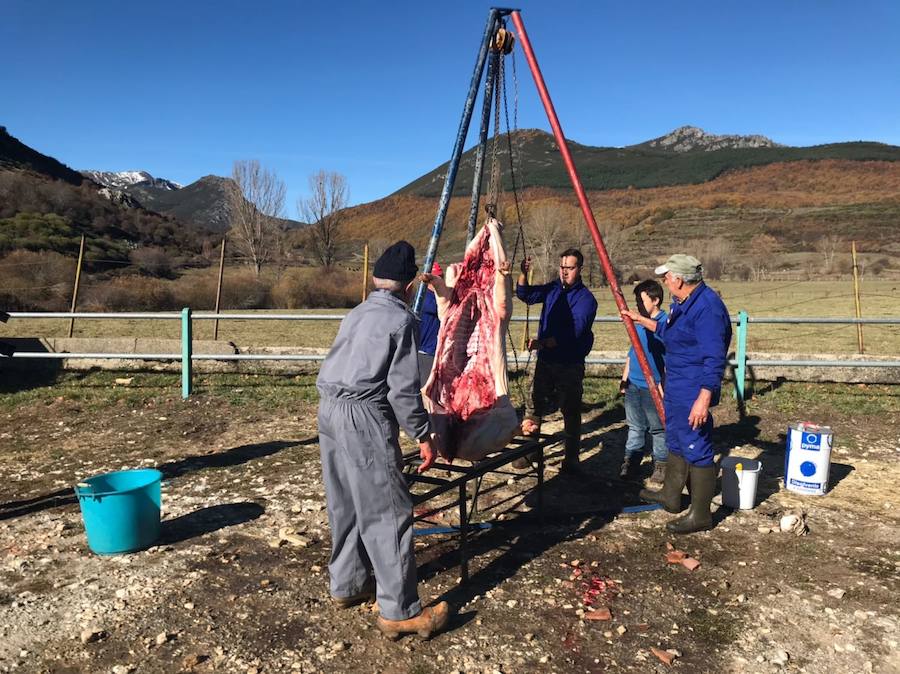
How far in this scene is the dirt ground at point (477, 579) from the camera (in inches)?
138

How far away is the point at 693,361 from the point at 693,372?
0.08 metres

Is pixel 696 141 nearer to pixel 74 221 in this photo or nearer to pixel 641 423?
pixel 74 221

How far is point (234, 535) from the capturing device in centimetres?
497

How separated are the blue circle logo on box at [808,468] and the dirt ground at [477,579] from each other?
0.22 m

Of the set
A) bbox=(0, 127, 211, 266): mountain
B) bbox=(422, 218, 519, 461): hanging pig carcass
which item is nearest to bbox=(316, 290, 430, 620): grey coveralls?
bbox=(422, 218, 519, 461): hanging pig carcass

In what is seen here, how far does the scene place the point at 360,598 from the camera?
12.9 ft

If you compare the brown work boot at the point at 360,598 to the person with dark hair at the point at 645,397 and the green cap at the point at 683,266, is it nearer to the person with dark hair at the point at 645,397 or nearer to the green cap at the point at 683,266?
the green cap at the point at 683,266

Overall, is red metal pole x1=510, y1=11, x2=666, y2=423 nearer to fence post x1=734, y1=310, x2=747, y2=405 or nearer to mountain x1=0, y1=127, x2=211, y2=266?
fence post x1=734, y1=310, x2=747, y2=405

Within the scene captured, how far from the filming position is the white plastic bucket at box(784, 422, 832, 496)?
572 cm

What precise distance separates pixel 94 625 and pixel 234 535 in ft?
4.26

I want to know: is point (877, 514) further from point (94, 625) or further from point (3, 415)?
point (3, 415)

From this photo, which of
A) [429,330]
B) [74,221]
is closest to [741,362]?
[429,330]

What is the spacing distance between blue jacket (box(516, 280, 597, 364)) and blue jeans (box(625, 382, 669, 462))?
2.04 ft

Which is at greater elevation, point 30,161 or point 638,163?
point 638,163
